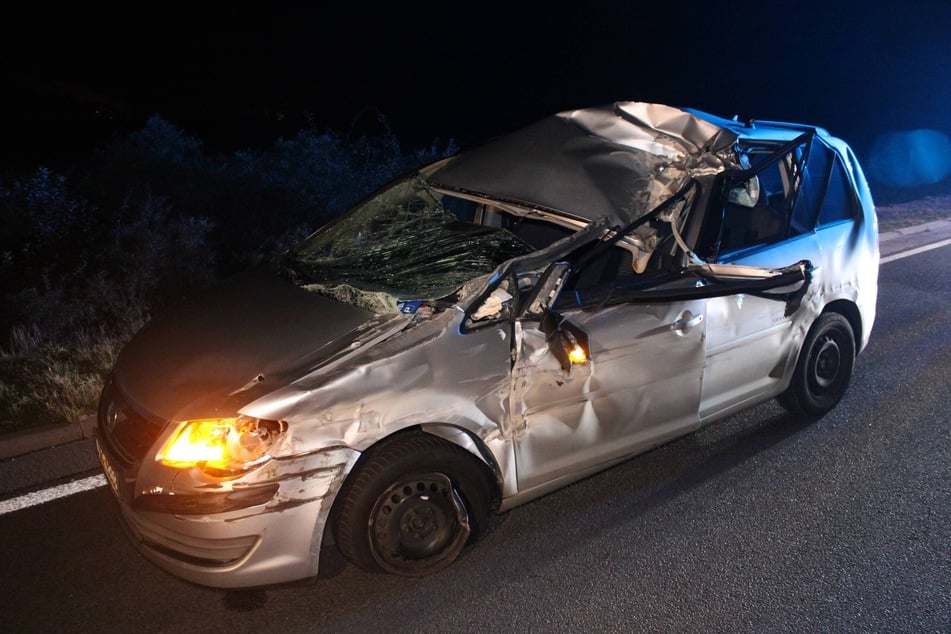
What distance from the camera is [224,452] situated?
287 cm

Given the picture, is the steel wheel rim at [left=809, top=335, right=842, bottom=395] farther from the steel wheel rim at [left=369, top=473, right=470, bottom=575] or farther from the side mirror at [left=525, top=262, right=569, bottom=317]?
the steel wheel rim at [left=369, top=473, right=470, bottom=575]

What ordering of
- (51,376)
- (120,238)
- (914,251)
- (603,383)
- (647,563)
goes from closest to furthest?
(647,563) → (603,383) → (51,376) → (120,238) → (914,251)

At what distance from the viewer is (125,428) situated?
10.4 feet

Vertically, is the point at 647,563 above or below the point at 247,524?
below

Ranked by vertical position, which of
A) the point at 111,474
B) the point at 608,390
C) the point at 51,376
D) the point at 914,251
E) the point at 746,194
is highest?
the point at 746,194

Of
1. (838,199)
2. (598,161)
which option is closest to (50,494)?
(598,161)

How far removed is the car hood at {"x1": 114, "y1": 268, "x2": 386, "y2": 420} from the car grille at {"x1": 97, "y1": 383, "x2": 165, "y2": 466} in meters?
0.04

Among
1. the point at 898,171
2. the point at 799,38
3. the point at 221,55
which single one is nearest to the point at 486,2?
the point at 221,55

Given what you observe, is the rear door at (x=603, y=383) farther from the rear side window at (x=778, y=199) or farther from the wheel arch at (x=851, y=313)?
the wheel arch at (x=851, y=313)

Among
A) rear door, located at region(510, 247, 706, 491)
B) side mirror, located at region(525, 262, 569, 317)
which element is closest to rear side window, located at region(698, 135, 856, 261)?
rear door, located at region(510, 247, 706, 491)

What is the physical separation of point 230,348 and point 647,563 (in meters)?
1.89

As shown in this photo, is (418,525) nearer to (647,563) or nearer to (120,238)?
(647,563)

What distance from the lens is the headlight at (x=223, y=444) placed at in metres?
2.85

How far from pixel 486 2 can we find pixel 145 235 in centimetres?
2538
